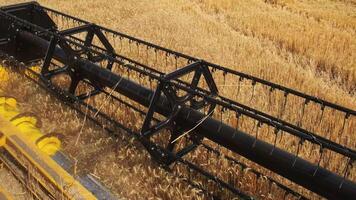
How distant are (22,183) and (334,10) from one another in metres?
11.4

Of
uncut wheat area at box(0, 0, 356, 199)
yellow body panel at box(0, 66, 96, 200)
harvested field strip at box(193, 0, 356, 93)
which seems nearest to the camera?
yellow body panel at box(0, 66, 96, 200)

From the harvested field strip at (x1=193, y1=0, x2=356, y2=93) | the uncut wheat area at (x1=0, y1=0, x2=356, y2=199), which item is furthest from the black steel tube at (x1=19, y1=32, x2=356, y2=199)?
the harvested field strip at (x1=193, y1=0, x2=356, y2=93)

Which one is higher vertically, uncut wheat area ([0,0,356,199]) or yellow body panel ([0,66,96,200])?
yellow body panel ([0,66,96,200])

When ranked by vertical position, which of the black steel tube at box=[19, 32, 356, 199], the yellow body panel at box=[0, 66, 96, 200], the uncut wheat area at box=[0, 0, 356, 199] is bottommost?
the uncut wheat area at box=[0, 0, 356, 199]

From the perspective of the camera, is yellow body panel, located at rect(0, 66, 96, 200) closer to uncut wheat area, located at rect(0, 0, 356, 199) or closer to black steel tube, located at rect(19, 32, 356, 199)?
uncut wheat area, located at rect(0, 0, 356, 199)

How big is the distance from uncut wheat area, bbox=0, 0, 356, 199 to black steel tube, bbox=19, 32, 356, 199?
2.00 feet

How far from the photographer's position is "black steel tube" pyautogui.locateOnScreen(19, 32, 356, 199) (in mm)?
2643

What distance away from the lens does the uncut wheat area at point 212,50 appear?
4160mm

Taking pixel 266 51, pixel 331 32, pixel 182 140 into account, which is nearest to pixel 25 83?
pixel 182 140

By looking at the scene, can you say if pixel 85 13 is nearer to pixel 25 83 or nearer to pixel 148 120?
pixel 25 83

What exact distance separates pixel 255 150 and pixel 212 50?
478cm

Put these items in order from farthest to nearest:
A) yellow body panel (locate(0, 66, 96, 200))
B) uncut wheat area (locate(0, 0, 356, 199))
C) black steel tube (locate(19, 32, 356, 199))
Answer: uncut wheat area (locate(0, 0, 356, 199)) < yellow body panel (locate(0, 66, 96, 200)) < black steel tube (locate(19, 32, 356, 199))

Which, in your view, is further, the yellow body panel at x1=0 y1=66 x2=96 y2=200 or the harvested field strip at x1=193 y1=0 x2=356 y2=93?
the harvested field strip at x1=193 y1=0 x2=356 y2=93

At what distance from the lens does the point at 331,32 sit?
9.13m
